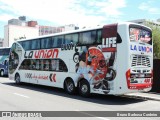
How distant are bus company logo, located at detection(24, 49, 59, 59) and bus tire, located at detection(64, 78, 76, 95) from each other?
1.89 m

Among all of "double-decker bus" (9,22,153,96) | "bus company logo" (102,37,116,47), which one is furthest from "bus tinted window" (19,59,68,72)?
"bus company logo" (102,37,116,47)

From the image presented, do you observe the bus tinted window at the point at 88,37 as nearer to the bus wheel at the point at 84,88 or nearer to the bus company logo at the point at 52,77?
the bus wheel at the point at 84,88

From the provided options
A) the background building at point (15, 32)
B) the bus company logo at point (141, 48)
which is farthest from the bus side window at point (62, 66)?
the background building at point (15, 32)

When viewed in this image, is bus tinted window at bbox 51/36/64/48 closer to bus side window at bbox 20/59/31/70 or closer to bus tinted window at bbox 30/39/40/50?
bus tinted window at bbox 30/39/40/50

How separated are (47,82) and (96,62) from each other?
512cm

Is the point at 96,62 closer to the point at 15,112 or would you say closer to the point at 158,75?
the point at 158,75

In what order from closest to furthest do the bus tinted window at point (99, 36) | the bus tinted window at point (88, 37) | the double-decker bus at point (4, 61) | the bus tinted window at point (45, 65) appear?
the bus tinted window at point (99, 36), the bus tinted window at point (88, 37), the bus tinted window at point (45, 65), the double-decker bus at point (4, 61)

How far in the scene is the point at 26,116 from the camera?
980 cm

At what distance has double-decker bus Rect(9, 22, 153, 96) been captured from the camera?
1317 centimetres

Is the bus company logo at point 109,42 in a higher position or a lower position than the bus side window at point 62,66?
higher

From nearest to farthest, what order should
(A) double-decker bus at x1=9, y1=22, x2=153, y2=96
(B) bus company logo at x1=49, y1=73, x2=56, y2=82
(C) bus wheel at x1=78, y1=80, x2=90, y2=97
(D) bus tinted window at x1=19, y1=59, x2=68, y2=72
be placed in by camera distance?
(A) double-decker bus at x1=9, y1=22, x2=153, y2=96
(C) bus wheel at x1=78, y1=80, x2=90, y2=97
(D) bus tinted window at x1=19, y1=59, x2=68, y2=72
(B) bus company logo at x1=49, y1=73, x2=56, y2=82

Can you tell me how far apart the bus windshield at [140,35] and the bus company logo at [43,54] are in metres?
5.64

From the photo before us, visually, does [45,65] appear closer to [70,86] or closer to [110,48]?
[70,86]

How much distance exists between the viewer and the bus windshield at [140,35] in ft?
43.8
